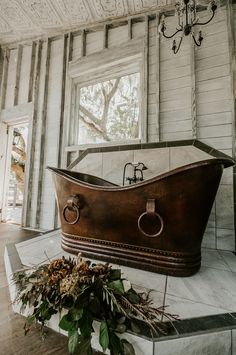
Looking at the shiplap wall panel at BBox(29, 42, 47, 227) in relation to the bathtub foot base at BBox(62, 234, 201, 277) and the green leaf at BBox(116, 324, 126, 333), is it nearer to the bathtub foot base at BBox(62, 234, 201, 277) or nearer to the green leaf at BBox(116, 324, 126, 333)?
the bathtub foot base at BBox(62, 234, 201, 277)

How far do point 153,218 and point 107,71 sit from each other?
2719 millimetres

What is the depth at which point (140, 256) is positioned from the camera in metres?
1.31

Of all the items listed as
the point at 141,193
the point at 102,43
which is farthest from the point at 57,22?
the point at 141,193

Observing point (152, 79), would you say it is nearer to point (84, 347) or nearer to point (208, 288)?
point (208, 288)

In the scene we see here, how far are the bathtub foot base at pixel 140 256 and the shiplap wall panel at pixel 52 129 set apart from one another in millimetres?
1783

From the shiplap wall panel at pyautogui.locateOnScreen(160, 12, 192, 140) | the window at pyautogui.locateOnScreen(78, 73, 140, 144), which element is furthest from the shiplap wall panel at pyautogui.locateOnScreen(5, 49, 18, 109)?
the shiplap wall panel at pyautogui.locateOnScreen(160, 12, 192, 140)

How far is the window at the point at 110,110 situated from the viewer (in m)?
2.91

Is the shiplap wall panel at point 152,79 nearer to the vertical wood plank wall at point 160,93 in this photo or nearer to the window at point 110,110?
the vertical wood plank wall at point 160,93

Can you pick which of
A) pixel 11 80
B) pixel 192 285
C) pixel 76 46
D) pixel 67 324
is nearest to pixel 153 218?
pixel 192 285

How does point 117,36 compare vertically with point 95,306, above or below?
above

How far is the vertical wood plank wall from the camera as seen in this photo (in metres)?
2.22

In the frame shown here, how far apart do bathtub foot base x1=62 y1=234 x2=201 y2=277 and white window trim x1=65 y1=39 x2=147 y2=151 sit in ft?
5.12

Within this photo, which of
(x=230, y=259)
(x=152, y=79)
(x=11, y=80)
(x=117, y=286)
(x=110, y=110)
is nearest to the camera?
(x=117, y=286)

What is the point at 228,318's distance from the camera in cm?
80
